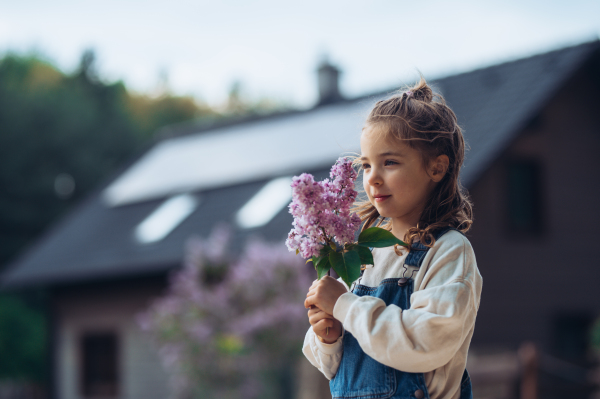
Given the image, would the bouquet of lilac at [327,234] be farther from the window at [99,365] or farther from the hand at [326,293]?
the window at [99,365]

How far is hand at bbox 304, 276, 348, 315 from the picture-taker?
1.73 metres

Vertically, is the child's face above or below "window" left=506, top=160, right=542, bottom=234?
below

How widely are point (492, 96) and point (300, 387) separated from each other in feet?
17.6

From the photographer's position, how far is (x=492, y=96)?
10.6 metres

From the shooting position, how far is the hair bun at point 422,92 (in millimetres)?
1854

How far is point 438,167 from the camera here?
5.89 feet

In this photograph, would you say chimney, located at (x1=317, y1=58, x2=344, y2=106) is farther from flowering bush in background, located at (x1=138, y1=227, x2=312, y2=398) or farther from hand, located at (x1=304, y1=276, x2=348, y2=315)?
hand, located at (x1=304, y1=276, x2=348, y2=315)

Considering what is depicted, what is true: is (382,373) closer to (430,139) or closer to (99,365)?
(430,139)

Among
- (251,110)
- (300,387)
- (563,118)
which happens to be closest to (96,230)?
(300,387)

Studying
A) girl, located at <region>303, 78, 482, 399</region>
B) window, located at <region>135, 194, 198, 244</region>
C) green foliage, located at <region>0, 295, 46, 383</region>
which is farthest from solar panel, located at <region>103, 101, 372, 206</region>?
girl, located at <region>303, 78, 482, 399</region>

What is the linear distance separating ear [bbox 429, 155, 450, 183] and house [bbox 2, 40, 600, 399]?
697 cm

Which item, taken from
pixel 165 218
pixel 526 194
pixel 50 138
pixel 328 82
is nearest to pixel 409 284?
pixel 526 194

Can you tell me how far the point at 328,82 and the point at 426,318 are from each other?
13.2 meters

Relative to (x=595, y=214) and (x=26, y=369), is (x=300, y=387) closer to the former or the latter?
(x=595, y=214)
